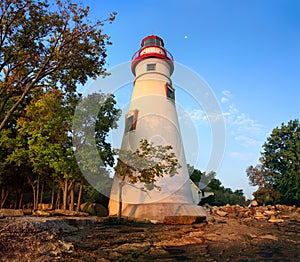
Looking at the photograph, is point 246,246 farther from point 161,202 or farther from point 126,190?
point 126,190

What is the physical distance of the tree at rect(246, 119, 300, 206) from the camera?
3550cm

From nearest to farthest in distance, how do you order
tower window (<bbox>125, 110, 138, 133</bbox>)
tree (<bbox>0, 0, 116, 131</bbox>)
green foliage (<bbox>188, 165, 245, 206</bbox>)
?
tree (<bbox>0, 0, 116, 131</bbox>) < tower window (<bbox>125, 110, 138, 133</bbox>) < green foliage (<bbox>188, 165, 245, 206</bbox>)

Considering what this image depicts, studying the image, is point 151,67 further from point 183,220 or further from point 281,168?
point 281,168

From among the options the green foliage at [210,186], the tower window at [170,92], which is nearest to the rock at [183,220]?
the tower window at [170,92]

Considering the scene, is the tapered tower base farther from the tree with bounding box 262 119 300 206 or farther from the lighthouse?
the tree with bounding box 262 119 300 206

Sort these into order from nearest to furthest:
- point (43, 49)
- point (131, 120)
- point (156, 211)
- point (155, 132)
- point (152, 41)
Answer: point (43, 49) < point (156, 211) < point (155, 132) < point (131, 120) < point (152, 41)

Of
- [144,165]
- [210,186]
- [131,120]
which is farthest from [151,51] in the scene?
[210,186]

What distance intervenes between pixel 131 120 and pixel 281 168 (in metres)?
30.6

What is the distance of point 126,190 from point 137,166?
3215 mm

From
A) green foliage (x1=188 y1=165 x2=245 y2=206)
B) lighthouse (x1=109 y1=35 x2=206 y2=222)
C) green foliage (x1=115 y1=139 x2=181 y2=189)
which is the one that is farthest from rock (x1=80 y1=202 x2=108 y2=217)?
green foliage (x1=188 y1=165 x2=245 y2=206)

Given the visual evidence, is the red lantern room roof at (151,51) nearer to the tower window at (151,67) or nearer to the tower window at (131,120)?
the tower window at (151,67)

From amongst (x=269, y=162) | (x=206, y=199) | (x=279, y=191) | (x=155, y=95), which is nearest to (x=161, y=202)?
(x=155, y=95)

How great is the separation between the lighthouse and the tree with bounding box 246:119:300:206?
2364 centimetres

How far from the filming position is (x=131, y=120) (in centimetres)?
1970
